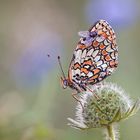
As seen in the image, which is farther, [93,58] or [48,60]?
[48,60]

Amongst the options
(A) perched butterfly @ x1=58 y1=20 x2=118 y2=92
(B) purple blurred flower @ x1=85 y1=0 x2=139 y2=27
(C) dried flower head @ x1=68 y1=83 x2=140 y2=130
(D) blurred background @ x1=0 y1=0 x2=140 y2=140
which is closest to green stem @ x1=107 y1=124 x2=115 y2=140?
(C) dried flower head @ x1=68 y1=83 x2=140 y2=130

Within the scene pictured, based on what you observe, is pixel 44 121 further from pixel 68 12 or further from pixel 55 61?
pixel 68 12

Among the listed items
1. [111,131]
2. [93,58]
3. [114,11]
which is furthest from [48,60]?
[111,131]

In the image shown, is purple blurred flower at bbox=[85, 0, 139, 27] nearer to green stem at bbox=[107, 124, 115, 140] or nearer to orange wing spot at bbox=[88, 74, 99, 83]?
orange wing spot at bbox=[88, 74, 99, 83]

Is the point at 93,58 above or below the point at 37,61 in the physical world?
below

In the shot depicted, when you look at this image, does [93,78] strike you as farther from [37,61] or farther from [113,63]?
[37,61]

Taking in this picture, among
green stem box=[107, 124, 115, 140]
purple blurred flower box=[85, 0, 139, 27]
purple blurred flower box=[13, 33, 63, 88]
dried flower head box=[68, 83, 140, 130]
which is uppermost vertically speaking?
purple blurred flower box=[85, 0, 139, 27]
